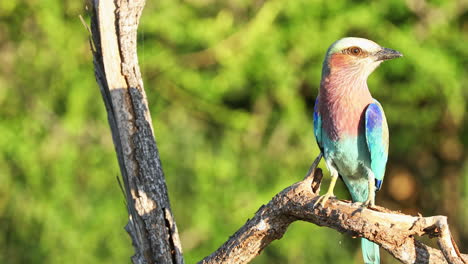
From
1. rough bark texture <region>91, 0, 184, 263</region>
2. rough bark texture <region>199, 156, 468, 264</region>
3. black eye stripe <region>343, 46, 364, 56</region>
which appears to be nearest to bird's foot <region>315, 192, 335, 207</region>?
rough bark texture <region>199, 156, 468, 264</region>

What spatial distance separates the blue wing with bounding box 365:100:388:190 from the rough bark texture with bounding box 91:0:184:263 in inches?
37.8

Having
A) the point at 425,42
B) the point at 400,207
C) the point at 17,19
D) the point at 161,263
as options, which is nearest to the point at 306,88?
the point at 425,42

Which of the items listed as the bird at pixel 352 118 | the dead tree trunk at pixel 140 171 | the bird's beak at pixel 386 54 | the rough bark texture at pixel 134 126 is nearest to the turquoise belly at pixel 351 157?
the bird at pixel 352 118

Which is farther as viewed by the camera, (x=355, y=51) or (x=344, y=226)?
(x=355, y=51)

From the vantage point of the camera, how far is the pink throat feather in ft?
10.7

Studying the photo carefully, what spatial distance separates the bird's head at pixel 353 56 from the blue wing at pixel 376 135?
20cm

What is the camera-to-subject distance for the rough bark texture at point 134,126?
10.1ft

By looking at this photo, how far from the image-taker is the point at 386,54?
3.32 metres

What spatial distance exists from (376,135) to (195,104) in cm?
360

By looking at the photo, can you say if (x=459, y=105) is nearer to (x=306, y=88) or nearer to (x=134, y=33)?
(x=306, y=88)

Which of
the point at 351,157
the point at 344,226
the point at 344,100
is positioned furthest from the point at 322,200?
the point at 344,100

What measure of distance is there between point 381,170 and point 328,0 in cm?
343

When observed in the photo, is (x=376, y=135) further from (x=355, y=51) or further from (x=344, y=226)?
(x=344, y=226)

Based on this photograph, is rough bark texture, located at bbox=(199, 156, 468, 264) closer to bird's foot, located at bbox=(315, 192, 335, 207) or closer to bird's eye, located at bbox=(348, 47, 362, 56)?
bird's foot, located at bbox=(315, 192, 335, 207)
